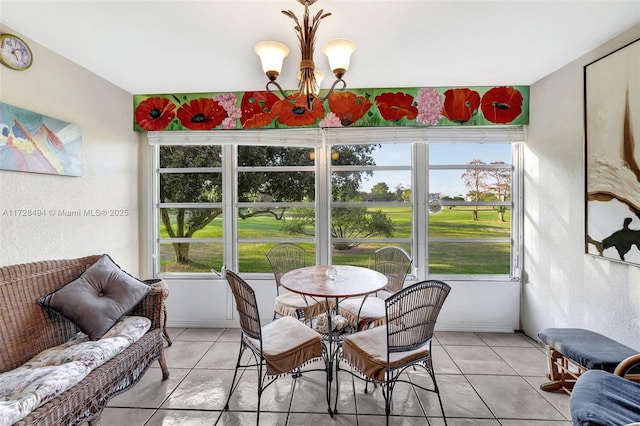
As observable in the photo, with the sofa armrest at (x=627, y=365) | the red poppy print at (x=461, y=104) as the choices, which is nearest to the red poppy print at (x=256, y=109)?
the red poppy print at (x=461, y=104)

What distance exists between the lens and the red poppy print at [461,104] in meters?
2.90

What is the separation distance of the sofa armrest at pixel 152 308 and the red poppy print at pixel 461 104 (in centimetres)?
326

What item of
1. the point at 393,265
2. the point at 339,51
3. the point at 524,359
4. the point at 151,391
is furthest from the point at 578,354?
the point at 151,391

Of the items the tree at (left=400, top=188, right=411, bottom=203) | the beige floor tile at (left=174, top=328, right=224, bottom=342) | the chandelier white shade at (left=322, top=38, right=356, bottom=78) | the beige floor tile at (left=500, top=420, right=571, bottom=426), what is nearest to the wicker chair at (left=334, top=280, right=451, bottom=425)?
the beige floor tile at (left=500, top=420, right=571, bottom=426)

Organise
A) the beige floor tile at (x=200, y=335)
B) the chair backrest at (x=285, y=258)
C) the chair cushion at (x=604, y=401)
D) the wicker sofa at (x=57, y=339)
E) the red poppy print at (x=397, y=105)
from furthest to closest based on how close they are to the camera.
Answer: the red poppy print at (x=397, y=105) → the beige floor tile at (x=200, y=335) → the chair backrest at (x=285, y=258) → the wicker sofa at (x=57, y=339) → the chair cushion at (x=604, y=401)

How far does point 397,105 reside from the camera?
2.95m

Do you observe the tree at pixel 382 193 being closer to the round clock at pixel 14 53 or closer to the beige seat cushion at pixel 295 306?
the beige seat cushion at pixel 295 306

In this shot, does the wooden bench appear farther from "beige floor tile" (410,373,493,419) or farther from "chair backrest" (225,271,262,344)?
"chair backrest" (225,271,262,344)

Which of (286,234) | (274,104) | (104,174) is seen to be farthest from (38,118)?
(286,234)

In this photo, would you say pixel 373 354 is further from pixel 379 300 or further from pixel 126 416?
pixel 126 416

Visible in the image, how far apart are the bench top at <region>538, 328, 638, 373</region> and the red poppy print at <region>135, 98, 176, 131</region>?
160 inches

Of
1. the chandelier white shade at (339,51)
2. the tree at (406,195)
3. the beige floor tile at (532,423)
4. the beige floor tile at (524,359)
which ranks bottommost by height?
the beige floor tile at (532,423)

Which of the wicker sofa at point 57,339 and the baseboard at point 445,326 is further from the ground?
the wicker sofa at point 57,339

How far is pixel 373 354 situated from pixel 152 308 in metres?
1.72
